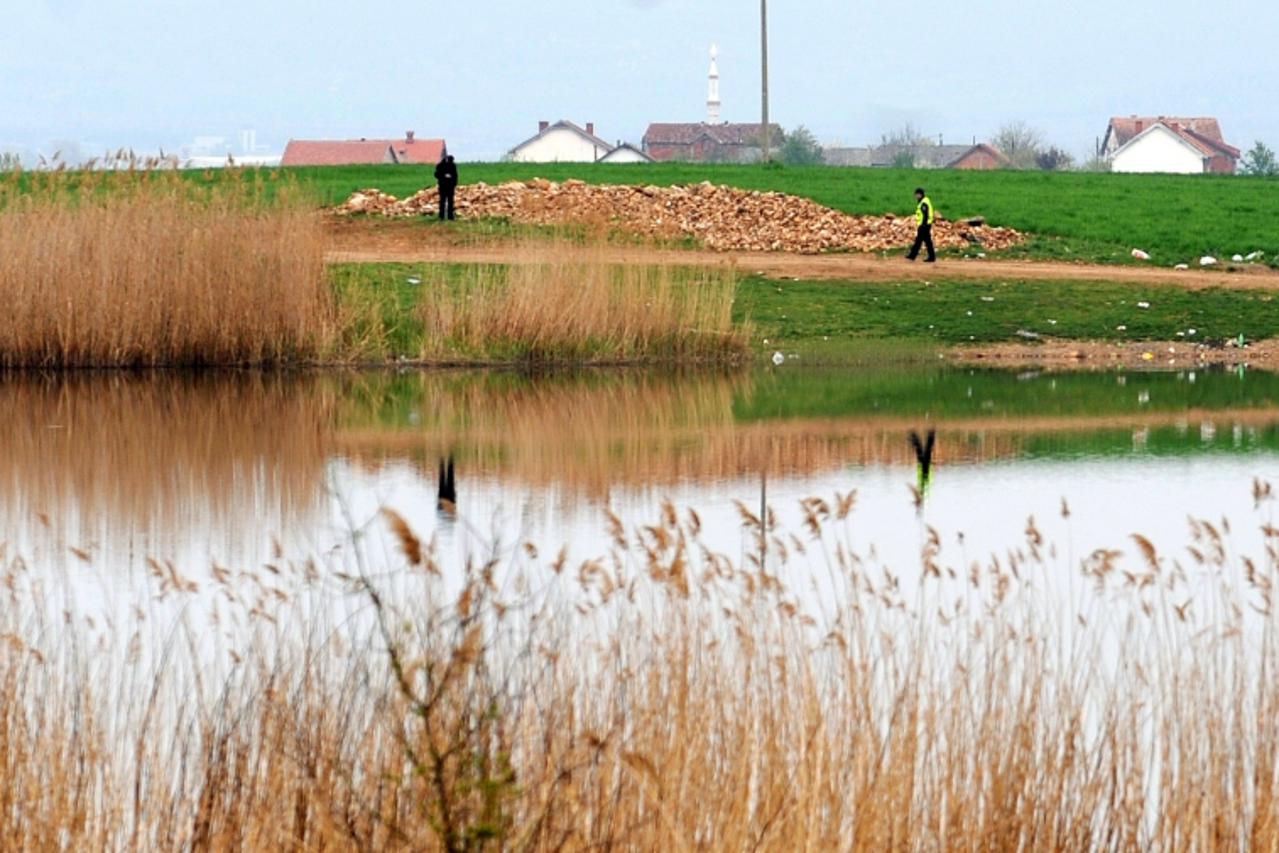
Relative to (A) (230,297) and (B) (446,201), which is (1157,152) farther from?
(A) (230,297)

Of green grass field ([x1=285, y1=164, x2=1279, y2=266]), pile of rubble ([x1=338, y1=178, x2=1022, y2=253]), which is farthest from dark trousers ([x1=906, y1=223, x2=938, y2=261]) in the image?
green grass field ([x1=285, y1=164, x2=1279, y2=266])

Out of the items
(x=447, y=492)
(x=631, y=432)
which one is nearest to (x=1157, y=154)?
(x=631, y=432)

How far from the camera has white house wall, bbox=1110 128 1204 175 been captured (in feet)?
429

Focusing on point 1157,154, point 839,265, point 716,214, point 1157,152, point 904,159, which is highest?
point 1157,152

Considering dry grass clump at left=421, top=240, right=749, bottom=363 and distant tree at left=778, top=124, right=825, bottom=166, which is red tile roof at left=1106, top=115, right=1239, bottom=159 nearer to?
distant tree at left=778, top=124, right=825, bottom=166

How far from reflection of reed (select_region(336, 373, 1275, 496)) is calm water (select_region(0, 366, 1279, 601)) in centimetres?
6

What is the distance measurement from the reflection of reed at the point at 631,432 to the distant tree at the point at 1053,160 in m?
109

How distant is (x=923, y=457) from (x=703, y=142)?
417 feet

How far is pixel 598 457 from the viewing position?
19266mm

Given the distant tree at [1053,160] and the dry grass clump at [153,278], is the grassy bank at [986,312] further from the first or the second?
the distant tree at [1053,160]

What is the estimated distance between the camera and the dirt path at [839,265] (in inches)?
1378

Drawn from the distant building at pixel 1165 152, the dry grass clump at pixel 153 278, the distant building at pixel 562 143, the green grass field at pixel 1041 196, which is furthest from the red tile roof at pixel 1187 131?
the dry grass clump at pixel 153 278

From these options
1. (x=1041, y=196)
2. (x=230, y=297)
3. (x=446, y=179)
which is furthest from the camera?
(x=1041, y=196)

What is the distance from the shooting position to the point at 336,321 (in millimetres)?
28016
